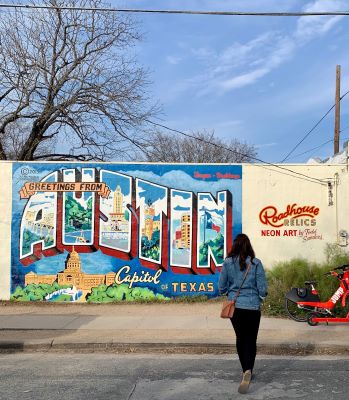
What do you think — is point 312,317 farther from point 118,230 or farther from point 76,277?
point 76,277

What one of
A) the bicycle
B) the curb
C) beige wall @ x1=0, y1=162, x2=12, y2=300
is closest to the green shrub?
the bicycle

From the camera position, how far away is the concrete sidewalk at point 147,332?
25.8 feet

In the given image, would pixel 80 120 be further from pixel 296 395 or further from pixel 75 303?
pixel 296 395

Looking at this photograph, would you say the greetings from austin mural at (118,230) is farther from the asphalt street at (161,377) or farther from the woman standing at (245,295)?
the woman standing at (245,295)

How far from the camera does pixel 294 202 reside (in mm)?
12547

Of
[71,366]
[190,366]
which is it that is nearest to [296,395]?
[190,366]

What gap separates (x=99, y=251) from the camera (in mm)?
12305

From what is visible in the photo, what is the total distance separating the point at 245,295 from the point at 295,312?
4.96 metres

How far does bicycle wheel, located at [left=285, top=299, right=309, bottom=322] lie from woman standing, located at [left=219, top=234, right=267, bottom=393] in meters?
4.54

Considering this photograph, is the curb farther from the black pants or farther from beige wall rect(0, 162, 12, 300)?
beige wall rect(0, 162, 12, 300)

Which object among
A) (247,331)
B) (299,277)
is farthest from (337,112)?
(247,331)

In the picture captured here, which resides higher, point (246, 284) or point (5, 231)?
point (5, 231)

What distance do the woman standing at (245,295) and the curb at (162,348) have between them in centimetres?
223

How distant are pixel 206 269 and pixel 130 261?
1.93 metres
